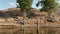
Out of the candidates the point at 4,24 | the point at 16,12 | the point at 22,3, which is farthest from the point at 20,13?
the point at 4,24

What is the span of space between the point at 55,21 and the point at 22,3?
11887 millimetres

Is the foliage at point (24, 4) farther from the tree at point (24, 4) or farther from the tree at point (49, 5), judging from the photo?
the tree at point (49, 5)

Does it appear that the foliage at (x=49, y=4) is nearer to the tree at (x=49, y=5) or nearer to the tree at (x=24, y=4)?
the tree at (x=49, y=5)

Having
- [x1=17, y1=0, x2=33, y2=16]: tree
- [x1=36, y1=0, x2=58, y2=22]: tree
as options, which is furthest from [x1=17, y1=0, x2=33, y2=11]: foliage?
[x1=36, y1=0, x2=58, y2=22]: tree

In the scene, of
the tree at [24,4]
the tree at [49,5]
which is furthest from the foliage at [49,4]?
the tree at [24,4]

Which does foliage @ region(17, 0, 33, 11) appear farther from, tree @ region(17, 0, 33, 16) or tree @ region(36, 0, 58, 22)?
tree @ region(36, 0, 58, 22)

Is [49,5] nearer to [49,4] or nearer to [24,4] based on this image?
[49,4]

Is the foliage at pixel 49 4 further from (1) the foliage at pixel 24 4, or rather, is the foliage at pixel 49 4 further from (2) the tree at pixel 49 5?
(1) the foliage at pixel 24 4

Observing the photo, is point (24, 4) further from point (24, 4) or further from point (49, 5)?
point (49, 5)

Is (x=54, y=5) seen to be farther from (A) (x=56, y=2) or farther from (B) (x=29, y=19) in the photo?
(B) (x=29, y=19)

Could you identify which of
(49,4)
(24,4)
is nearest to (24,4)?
(24,4)

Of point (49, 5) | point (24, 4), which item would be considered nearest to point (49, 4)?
point (49, 5)

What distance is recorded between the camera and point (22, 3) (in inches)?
2815

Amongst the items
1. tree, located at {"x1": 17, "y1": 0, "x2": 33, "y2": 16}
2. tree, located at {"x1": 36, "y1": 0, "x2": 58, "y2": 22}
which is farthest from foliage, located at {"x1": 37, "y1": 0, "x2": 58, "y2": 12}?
tree, located at {"x1": 17, "y1": 0, "x2": 33, "y2": 16}
